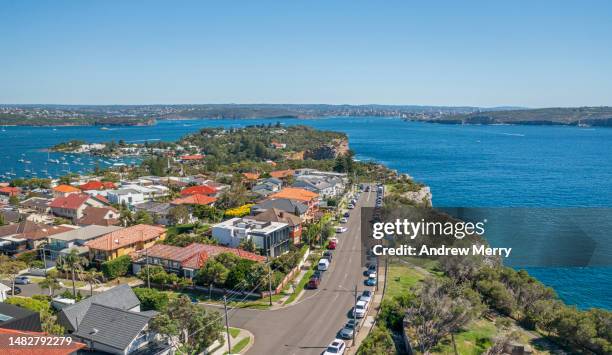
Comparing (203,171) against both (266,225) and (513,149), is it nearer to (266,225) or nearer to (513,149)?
(266,225)

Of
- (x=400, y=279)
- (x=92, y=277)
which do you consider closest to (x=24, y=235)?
(x=92, y=277)

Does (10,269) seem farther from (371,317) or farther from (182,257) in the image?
(371,317)

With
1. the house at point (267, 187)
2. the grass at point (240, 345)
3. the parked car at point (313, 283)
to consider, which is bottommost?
the grass at point (240, 345)

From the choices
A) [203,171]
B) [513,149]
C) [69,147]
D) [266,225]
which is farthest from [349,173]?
[69,147]

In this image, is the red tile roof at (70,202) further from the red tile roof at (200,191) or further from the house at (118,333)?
the house at (118,333)

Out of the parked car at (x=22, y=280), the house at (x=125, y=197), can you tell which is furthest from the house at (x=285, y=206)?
the parked car at (x=22, y=280)

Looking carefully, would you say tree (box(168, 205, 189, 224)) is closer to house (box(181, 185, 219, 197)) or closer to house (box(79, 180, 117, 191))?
house (box(181, 185, 219, 197))

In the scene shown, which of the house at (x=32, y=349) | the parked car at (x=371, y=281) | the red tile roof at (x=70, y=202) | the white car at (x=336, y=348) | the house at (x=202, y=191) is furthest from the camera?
the house at (x=202, y=191)
